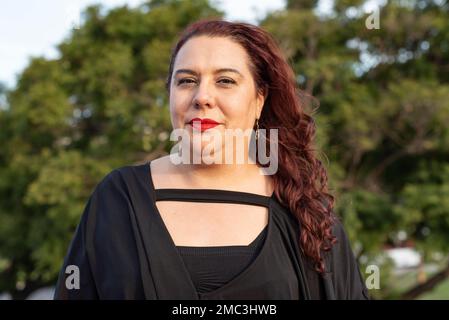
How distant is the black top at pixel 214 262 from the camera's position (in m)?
1.69

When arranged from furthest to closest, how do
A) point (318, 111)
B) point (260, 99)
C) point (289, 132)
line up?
point (318, 111) < point (289, 132) < point (260, 99)

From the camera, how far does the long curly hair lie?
1896 millimetres

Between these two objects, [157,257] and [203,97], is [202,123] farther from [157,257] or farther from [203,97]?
[157,257]

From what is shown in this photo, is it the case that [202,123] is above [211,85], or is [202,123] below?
below

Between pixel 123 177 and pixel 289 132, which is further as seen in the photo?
pixel 289 132

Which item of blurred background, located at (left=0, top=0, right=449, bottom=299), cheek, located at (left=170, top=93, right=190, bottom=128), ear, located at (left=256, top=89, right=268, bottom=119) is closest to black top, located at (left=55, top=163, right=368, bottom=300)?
cheek, located at (left=170, top=93, right=190, bottom=128)

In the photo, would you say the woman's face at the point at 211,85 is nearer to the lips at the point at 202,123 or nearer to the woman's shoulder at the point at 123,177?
the lips at the point at 202,123

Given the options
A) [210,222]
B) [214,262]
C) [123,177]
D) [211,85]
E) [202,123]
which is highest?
[211,85]

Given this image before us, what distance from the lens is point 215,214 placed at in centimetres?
183

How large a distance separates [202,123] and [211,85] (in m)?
0.12

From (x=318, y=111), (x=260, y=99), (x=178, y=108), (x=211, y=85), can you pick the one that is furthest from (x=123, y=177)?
(x=318, y=111)

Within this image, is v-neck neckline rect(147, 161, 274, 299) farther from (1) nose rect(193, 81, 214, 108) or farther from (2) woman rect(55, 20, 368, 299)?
(1) nose rect(193, 81, 214, 108)

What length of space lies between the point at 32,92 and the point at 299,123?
7756 mm

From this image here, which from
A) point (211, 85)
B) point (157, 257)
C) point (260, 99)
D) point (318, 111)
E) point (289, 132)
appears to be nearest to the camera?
point (157, 257)
